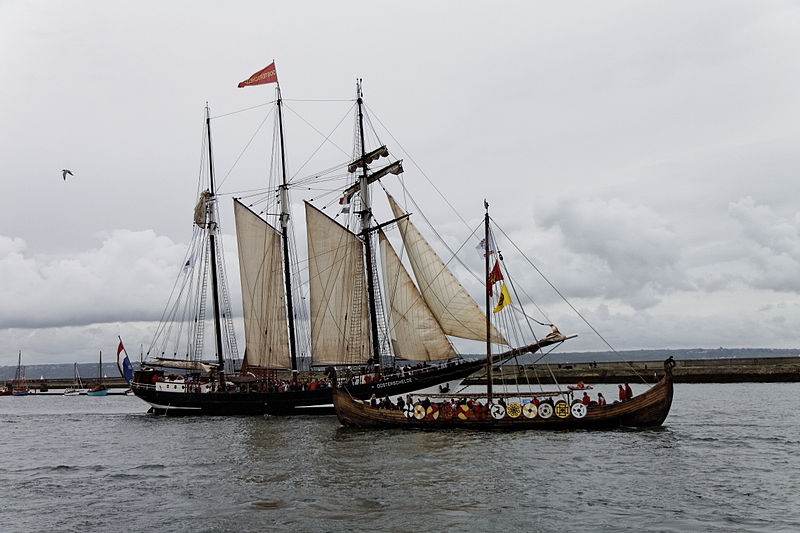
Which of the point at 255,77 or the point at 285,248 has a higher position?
the point at 255,77

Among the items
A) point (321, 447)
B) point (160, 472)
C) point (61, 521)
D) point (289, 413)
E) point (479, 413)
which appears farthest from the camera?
point (289, 413)

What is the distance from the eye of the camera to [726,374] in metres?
92.1

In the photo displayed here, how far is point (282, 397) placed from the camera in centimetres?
5856

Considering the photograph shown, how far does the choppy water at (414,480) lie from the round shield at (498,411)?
1.48 m


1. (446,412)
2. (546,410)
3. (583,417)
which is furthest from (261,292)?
(583,417)

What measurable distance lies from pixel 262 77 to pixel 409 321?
87.9 feet

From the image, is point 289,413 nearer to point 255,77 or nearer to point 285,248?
point 285,248

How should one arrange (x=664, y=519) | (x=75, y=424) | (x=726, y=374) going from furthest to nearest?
1. (x=726, y=374)
2. (x=75, y=424)
3. (x=664, y=519)

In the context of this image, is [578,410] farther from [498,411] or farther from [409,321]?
[409,321]

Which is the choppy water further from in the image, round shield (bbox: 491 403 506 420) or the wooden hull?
round shield (bbox: 491 403 506 420)

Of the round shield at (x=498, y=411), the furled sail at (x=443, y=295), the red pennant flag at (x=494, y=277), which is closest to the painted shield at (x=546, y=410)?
the round shield at (x=498, y=411)

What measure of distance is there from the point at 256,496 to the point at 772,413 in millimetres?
42660

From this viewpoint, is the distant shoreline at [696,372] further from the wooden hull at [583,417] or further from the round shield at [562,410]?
the round shield at [562,410]

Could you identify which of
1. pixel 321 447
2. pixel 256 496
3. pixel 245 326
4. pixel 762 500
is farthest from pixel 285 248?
pixel 762 500
